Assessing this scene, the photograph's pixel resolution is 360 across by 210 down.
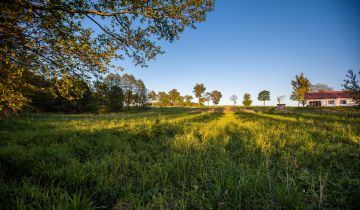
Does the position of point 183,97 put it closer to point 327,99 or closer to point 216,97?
point 216,97

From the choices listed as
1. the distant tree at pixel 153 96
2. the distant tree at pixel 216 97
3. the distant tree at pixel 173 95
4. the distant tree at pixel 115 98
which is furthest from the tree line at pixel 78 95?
the distant tree at pixel 216 97

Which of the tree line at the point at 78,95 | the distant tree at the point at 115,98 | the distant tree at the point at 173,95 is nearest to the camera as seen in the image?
the tree line at the point at 78,95

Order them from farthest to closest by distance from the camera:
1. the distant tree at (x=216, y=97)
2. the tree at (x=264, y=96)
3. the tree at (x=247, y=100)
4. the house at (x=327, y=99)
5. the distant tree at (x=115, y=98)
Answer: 1. the distant tree at (x=216, y=97)
2. the tree at (x=264, y=96)
3. the tree at (x=247, y=100)
4. the house at (x=327, y=99)
5. the distant tree at (x=115, y=98)

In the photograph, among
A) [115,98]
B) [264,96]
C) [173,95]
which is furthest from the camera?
[173,95]

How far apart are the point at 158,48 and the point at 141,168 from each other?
14.4 feet

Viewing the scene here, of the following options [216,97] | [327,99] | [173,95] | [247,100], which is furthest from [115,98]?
[216,97]

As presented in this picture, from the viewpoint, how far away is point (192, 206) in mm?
2701

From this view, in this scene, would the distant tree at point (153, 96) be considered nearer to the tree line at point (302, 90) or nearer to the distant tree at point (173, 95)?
the distant tree at point (173, 95)

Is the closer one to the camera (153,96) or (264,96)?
(264,96)

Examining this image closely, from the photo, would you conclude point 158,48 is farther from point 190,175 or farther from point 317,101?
point 317,101

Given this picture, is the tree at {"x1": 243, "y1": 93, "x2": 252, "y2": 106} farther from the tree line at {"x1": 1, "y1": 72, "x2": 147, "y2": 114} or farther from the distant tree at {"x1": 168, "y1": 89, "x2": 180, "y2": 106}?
the tree line at {"x1": 1, "y1": 72, "x2": 147, "y2": 114}

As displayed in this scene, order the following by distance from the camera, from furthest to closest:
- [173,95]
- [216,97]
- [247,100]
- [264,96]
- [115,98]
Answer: [216,97]
[173,95]
[264,96]
[247,100]
[115,98]

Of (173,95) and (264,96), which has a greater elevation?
(173,95)

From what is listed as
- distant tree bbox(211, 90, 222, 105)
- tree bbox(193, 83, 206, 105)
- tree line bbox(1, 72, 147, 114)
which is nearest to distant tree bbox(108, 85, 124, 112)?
tree line bbox(1, 72, 147, 114)
